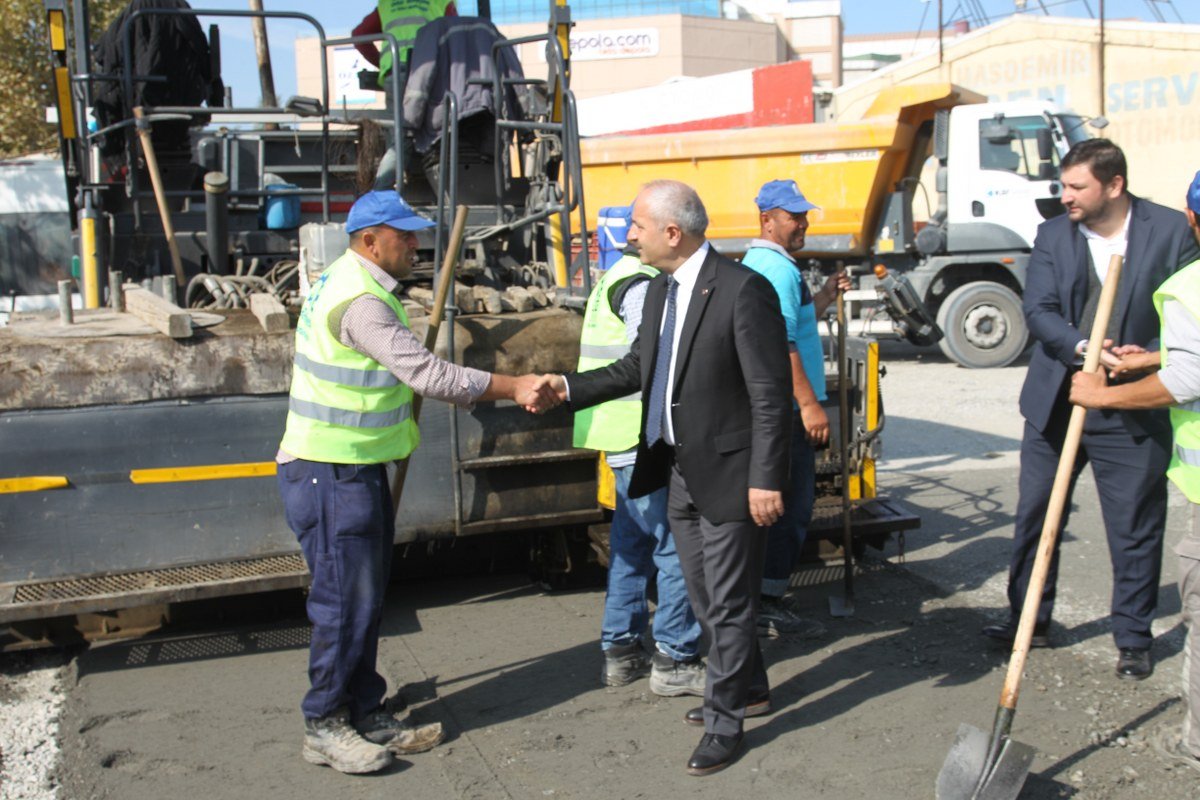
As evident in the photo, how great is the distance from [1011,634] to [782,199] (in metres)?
1.97

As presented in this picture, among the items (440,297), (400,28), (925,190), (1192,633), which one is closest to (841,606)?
(1192,633)

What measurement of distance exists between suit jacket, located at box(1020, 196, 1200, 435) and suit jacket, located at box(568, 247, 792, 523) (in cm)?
136

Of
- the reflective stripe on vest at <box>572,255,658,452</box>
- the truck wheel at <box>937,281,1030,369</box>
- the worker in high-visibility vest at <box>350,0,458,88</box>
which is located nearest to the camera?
the reflective stripe on vest at <box>572,255,658,452</box>

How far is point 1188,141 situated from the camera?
2348 centimetres

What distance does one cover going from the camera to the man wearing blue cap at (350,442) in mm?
3898

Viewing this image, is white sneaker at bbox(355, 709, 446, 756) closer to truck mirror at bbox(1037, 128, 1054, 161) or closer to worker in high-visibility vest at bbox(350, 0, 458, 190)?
worker in high-visibility vest at bbox(350, 0, 458, 190)

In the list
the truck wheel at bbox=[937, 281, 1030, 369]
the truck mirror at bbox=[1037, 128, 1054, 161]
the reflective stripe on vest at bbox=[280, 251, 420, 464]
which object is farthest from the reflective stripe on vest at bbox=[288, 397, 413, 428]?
the truck mirror at bbox=[1037, 128, 1054, 161]

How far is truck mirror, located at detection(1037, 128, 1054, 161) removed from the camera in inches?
548

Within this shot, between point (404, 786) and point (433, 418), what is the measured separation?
5.64ft

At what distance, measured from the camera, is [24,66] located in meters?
19.9

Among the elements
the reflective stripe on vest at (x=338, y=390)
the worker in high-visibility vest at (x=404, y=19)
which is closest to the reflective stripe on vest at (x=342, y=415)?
the reflective stripe on vest at (x=338, y=390)

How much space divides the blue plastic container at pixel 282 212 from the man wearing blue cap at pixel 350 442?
11.9 feet

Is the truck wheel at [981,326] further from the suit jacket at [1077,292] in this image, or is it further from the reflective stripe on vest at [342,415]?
the reflective stripe on vest at [342,415]

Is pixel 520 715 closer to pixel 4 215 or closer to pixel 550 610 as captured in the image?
pixel 550 610
